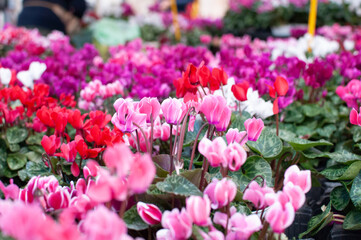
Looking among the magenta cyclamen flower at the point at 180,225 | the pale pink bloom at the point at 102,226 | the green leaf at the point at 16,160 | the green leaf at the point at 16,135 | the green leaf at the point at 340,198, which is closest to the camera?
the pale pink bloom at the point at 102,226

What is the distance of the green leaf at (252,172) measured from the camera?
1208 millimetres

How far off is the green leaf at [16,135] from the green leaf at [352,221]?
1325mm

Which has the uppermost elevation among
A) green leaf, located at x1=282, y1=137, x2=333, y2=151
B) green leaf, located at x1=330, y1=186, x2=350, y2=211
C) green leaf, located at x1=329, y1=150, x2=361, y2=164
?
green leaf, located at x1=282, y1=137, x2=333, y2=151

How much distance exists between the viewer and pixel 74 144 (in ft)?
3.72

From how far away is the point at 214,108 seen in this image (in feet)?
3.32

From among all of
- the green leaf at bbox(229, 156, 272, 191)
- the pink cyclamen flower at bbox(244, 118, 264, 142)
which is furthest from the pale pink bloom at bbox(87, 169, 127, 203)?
the green leaf at bbox(229, 156, 272, 191)

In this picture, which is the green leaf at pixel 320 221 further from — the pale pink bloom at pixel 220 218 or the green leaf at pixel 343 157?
the pale pink bloom at pixel 220 218

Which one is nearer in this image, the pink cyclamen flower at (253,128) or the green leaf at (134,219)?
the green leaf at (134,219)

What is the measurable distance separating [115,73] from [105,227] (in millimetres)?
1814

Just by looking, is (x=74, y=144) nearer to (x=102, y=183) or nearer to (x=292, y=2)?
(x=102, y=183)

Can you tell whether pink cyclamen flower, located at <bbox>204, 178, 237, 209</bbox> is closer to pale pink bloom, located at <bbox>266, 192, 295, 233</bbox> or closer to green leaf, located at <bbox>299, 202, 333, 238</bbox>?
pale pink bloom, located at <bbox>266, 192, 295, 233</bbox>

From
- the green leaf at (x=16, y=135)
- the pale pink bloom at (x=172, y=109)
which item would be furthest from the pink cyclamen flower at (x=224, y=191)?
the green leaf at (x=16, y=135)

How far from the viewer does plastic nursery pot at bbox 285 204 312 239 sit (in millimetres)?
1385

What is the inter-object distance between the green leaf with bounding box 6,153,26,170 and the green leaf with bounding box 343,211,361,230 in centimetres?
124
